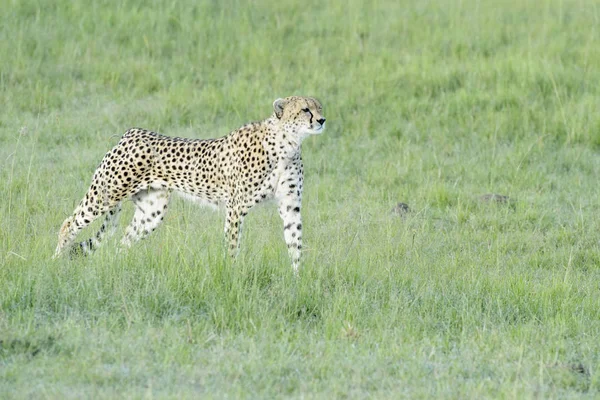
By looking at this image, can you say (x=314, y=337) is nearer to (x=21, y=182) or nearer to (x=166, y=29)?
(x=21, y=182)

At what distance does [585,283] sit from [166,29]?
6.58 metres

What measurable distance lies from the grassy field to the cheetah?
0.21 m

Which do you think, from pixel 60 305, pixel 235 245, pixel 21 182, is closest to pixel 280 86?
pixel 21 182

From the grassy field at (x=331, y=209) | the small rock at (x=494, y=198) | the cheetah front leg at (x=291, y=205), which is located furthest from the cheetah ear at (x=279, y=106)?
the small rock at (x=494, y=198)

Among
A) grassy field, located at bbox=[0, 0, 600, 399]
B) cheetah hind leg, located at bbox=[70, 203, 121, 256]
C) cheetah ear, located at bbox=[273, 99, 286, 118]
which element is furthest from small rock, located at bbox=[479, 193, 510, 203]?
cheetah hind leg, located at bbox=[70, 203, 121, 256]

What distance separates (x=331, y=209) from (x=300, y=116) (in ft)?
5.78

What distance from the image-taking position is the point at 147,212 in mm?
7344

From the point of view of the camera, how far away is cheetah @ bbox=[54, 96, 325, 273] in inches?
277

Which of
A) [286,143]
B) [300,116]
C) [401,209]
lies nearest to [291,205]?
[286,143]

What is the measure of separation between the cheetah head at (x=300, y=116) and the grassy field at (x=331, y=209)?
0.70m

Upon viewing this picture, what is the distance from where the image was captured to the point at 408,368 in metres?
5.11

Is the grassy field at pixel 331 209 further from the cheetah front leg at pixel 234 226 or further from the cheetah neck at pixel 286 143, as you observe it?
the cheetah neck at pixel 286 143

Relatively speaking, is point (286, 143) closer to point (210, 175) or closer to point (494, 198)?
point (210, 175)

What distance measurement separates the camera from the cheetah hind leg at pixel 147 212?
288 inches
